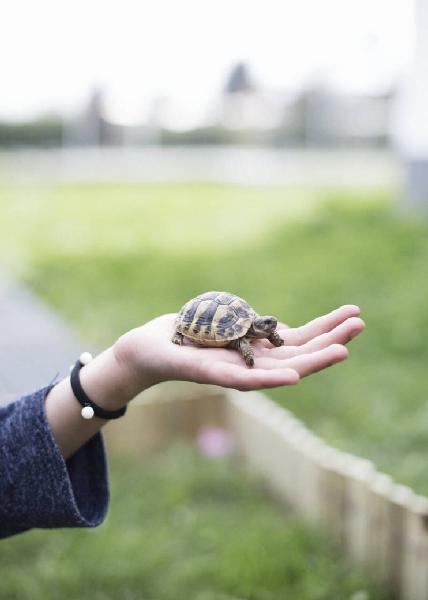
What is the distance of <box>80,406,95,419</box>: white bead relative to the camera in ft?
6.44

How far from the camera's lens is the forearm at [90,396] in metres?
1.96

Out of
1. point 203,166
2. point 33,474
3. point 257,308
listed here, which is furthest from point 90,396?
point 203,166

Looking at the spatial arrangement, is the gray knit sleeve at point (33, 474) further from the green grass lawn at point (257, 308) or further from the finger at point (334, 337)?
the green grass lawn at point (257, 308)

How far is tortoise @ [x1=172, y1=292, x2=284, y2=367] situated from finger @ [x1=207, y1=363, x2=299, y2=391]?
0.35 metres

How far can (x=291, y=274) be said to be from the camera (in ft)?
25.0

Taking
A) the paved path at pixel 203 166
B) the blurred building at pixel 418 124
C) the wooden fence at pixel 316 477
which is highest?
the blurred building at pixel 418 124

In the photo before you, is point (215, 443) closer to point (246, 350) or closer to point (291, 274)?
point (246, 350)

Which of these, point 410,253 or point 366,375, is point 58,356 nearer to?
point 366,375

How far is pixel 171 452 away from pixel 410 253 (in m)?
4.13

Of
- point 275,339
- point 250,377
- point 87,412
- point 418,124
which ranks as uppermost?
point 250,377

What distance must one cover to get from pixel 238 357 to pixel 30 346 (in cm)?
341

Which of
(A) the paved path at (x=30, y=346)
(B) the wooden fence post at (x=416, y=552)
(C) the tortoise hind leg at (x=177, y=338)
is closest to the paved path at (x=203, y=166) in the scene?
(A) the paved path at (x=30, y=346)

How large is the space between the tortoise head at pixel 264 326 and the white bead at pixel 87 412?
493 mm

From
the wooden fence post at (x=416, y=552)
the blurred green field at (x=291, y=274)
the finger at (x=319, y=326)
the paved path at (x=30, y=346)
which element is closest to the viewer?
the finger at (x=319, y=326)
